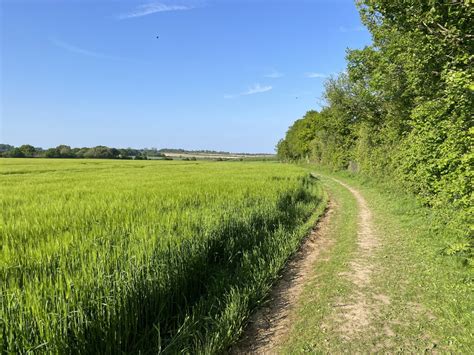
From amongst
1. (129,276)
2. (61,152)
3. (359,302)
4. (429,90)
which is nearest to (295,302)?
(359,302)

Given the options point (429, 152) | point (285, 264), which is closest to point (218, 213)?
point (285, 264)

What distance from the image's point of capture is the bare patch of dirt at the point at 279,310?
141 inches

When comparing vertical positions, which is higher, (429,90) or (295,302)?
(429,90)

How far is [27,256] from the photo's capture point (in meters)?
3.75

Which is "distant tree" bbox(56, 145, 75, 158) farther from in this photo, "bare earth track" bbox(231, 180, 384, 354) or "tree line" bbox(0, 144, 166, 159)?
"bare earth track" bbox(231, 180, 384, 354)

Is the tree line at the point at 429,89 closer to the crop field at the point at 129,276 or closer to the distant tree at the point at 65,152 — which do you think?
the crop field at the point at 129,276

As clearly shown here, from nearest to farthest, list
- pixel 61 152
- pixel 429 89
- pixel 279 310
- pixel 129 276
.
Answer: pixel 129 276, pixel 279 310, pixel 429 89, pixel 61 152

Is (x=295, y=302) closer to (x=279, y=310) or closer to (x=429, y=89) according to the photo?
(x=279, y=310)

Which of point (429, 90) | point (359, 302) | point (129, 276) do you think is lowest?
point (359, 302)

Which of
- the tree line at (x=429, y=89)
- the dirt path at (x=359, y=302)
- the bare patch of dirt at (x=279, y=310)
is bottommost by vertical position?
the bare patch of dirt at (x=279, y=310)

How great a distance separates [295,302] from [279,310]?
0.37m

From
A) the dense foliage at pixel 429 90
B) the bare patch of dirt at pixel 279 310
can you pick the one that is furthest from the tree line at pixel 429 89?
the bare patch of dirt at pixel 279 310

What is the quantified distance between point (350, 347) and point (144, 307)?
267 cm

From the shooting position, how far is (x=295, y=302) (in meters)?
4.58
